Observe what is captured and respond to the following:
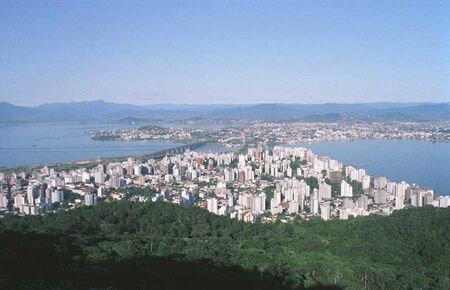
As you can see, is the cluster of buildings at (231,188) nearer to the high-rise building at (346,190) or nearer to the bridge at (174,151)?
the high-rise building at (346,190)

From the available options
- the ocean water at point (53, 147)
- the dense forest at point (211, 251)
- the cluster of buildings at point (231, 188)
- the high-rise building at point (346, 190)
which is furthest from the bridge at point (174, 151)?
the dense forest at point (211, 251)

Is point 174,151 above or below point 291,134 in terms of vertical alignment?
below

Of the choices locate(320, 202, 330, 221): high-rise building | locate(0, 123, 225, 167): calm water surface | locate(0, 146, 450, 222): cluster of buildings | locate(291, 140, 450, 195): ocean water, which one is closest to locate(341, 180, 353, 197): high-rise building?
locate(0, 146, 450, 222): cluster of buildings

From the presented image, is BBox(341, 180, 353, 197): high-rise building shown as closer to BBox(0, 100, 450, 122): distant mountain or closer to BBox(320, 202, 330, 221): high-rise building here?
BBox(320, 202, 330, 221): high-rise building

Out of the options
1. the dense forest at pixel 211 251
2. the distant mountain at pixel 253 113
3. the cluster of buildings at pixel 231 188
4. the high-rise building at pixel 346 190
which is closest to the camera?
the dense forest at pixel 211 251

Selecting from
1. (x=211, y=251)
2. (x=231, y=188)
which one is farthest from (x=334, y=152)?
(x=211, y=251)

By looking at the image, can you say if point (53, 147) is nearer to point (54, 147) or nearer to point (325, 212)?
point (54, 147)
